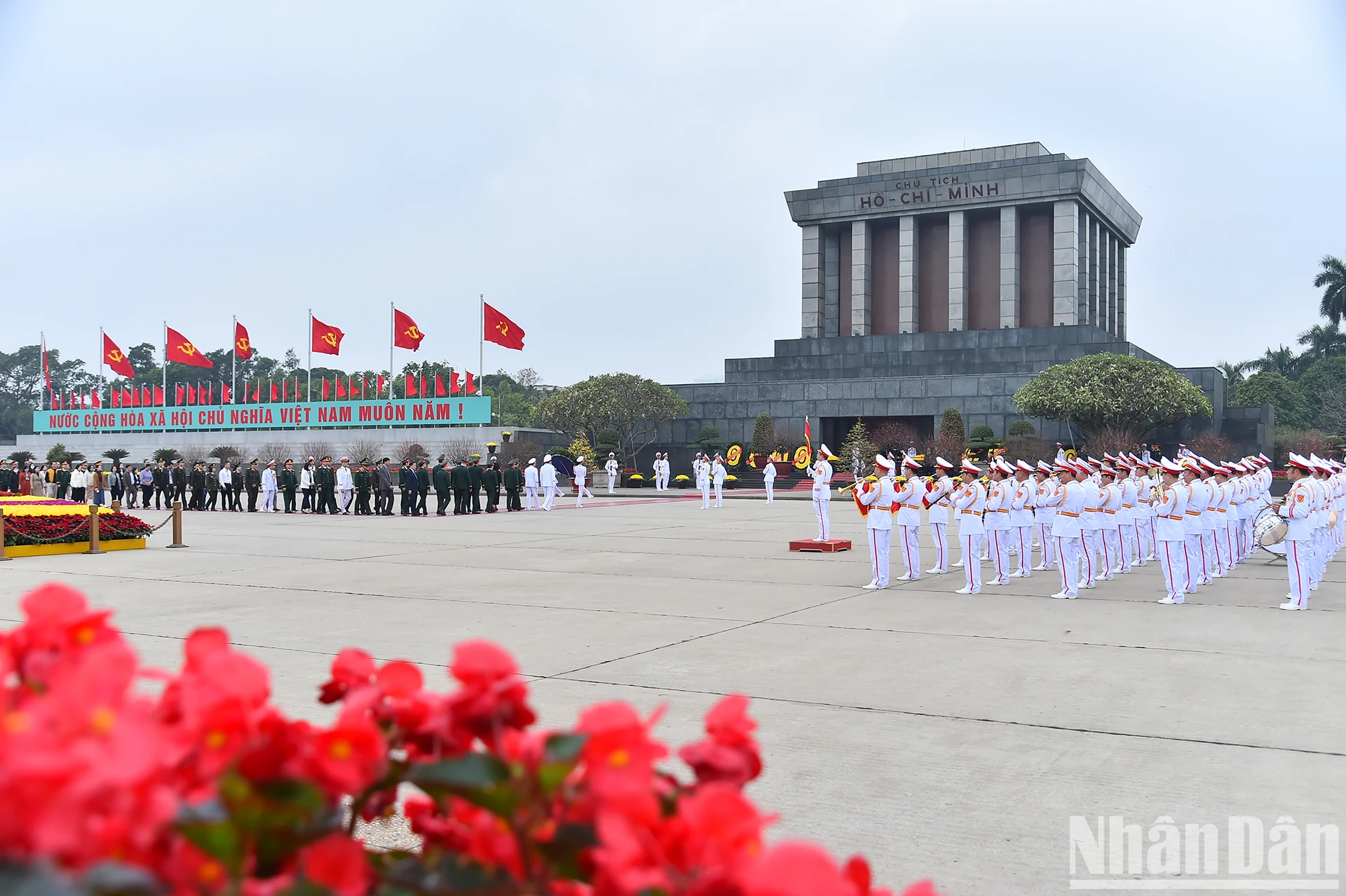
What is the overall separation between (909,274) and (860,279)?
2.48 metres

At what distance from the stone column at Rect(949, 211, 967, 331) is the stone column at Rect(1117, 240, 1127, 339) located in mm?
13847

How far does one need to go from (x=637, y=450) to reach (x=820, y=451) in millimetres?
31623

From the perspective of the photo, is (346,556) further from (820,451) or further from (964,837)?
(964,837)

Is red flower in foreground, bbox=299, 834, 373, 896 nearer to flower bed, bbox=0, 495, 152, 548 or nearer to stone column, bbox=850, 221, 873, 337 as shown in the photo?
flower bed, bbox=0, 495, 152, 548

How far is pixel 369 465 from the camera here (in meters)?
30.8

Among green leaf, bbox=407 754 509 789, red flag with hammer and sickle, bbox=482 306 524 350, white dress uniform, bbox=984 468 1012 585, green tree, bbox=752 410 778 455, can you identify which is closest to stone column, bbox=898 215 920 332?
green tree, bbox=752 410 778 455

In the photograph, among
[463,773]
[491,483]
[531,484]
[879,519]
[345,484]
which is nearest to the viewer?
[463,773]

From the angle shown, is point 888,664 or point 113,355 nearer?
point 888,664

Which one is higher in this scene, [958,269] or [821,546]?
[958,269]

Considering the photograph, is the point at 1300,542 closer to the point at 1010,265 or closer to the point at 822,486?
the point at 822,486

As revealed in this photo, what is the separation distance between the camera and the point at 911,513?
13.2 m

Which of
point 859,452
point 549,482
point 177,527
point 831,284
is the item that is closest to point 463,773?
point 177,527

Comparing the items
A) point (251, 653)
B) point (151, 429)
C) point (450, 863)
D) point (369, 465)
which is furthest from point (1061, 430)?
point (151, 429)

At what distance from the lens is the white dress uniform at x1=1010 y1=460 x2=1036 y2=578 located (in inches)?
557
